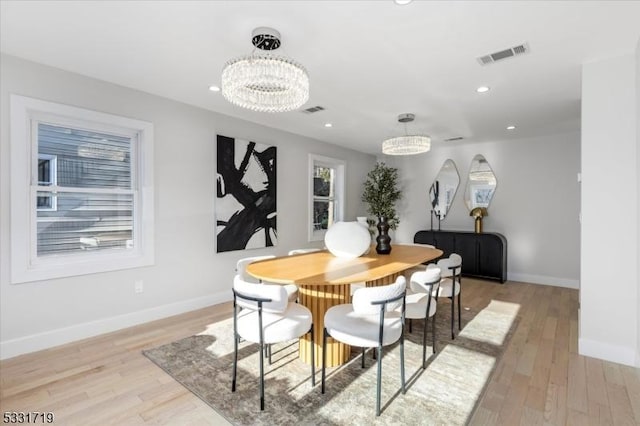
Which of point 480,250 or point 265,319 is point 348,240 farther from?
point 480,250

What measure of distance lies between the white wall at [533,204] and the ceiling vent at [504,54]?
11.3 ft

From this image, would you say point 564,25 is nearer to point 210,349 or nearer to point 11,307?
point 210,349

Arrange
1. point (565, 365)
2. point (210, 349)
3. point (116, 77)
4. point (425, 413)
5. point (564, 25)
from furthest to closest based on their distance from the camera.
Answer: point (116, 77)
point (210, 349)
point (565, 365)
point (564, 25)
point (425, 413)

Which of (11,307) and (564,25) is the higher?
(564,25)

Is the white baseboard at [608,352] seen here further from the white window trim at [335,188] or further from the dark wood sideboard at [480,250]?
the white window trim at [335,188]

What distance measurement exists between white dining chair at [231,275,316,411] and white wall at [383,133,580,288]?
496 centimetres

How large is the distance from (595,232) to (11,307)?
197 inches

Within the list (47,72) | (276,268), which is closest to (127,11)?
(47,72)

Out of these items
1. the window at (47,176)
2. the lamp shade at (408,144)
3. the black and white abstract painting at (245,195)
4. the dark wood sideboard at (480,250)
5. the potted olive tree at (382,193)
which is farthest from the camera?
the potted olive tree at (382,193)

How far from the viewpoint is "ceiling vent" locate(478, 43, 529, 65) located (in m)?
2.45

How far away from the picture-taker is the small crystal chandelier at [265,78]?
78.9 inches

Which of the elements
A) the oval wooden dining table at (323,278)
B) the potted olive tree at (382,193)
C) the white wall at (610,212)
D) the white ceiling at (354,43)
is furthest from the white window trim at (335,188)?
the white wall at (610,212)

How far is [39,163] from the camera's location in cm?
283

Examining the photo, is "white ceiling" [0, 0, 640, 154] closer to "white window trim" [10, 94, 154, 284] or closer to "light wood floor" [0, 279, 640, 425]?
"white window trim" [10, 94, 154, 284]
